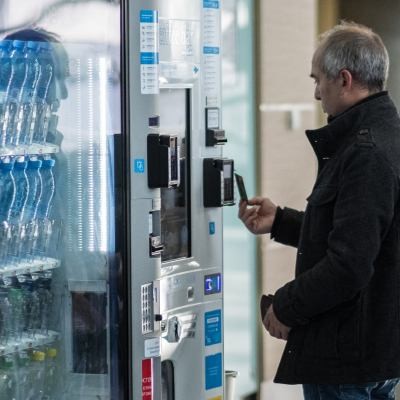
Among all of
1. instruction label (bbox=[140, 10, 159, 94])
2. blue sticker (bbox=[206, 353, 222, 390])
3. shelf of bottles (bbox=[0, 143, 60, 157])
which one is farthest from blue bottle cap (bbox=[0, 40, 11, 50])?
blue sticker (bbox=[206, 353, 222, 390])

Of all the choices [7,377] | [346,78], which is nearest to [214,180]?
[346,78]

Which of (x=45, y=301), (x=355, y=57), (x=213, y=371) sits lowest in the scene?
(x=213, y=371)

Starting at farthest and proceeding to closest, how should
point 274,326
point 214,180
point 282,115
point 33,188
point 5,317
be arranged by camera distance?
point 282,115 < point 214,180 < point 274,326 < point 33,188 < point 5,317

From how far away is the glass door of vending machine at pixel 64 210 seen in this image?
3256 millimetres

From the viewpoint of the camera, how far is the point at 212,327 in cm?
388

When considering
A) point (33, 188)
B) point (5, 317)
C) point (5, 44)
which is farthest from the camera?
point (33, 188)

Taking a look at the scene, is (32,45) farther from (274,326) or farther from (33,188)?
(274,326)

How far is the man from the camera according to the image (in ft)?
10.6

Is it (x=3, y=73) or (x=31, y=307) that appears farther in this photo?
(x=31, y=307)

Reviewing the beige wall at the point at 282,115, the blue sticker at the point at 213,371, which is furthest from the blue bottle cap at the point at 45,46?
the beige wall at the point at 282,115

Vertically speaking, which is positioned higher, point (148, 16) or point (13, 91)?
point (148, 16)

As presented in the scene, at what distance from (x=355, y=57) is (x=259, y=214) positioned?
830mm

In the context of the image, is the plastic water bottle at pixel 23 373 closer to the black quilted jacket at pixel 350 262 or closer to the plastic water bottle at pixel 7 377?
the plastic water bottle at pixel 7 377

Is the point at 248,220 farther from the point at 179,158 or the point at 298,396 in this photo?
the point at 298,396
